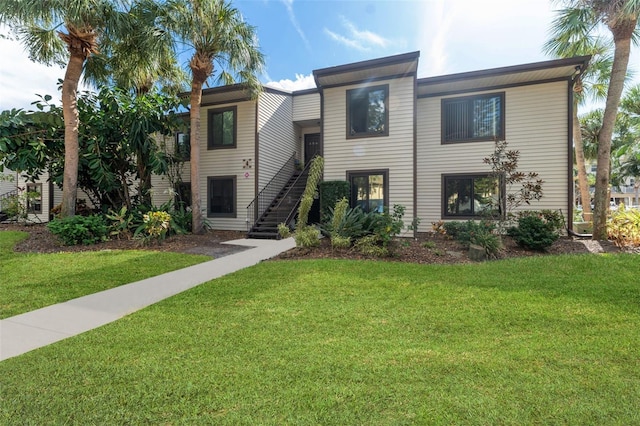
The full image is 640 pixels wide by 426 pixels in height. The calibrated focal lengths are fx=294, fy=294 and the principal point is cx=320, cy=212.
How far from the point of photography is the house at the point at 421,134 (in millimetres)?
10125

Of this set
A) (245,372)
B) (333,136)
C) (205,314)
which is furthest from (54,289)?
(333,136)

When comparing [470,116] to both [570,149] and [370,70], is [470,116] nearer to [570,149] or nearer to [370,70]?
[570,149]

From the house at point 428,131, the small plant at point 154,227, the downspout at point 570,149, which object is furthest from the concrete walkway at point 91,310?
the downspout at point 570,149

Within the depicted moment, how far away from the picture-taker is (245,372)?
2.45m

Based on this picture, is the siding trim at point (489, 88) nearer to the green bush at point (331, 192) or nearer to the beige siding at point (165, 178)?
the green bush at point (331, 192)

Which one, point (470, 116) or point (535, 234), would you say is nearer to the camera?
point (535, 234)

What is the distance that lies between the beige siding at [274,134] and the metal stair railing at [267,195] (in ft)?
0.73

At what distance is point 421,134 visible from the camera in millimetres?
11664

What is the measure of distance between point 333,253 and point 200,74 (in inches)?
313

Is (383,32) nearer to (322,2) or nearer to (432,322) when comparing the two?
(322,2)

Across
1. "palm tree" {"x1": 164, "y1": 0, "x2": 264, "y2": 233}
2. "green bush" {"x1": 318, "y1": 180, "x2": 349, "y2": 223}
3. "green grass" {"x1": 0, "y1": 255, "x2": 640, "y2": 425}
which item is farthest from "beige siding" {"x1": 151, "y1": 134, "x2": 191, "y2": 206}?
"green grass" {"x1": 0, "y1": 255, "x2": 640, "y2": 425}

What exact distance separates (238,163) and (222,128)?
1849 mm

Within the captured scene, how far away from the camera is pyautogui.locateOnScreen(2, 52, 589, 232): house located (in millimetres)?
10125

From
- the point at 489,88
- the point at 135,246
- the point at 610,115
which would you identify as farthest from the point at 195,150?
the point at 610,115
